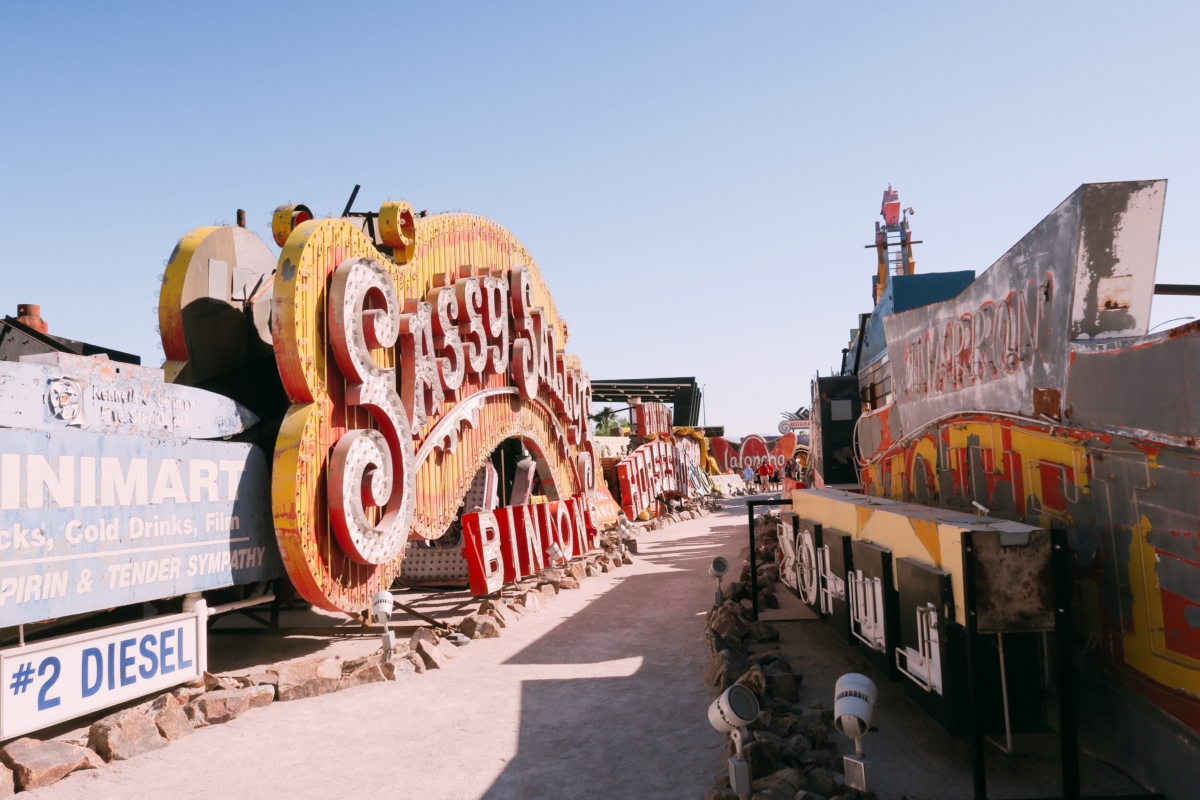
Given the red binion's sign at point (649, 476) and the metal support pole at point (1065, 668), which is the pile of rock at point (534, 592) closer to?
the red binion's sign at point (649, 476)

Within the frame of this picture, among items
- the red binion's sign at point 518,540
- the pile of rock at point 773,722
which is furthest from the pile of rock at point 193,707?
the pile of rock at point 773,722

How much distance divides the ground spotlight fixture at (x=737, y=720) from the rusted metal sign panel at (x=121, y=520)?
557cm

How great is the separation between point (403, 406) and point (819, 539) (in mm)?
6338

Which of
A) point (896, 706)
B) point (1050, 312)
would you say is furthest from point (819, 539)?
point (1050, 312)

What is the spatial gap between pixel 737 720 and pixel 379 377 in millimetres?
7341

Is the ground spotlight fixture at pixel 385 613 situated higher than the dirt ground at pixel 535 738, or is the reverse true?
the ground spotlight fixture at pixel 385 613

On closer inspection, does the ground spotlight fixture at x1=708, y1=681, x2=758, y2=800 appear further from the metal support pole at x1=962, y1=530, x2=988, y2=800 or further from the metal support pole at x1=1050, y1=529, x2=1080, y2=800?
the metal support pole at x1=1050, y1=529, x2=1080, y2=800

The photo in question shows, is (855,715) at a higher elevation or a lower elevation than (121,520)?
lower

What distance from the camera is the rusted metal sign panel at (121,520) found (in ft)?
21.6

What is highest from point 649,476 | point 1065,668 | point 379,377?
point 379,377

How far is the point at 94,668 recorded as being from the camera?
7043 millimetres

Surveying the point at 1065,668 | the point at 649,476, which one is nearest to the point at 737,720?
the point at 1065,668

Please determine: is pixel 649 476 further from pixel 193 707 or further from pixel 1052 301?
pixel 1052 301

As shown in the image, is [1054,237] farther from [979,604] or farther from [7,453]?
[7,453]
